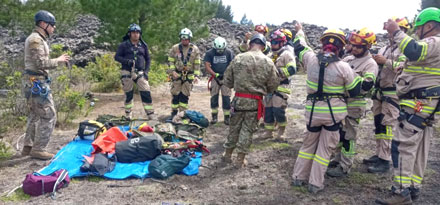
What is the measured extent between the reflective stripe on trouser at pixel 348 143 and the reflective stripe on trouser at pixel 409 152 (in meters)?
0.92

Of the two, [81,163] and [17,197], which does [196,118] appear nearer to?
[81,163]

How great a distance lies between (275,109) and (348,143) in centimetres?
198

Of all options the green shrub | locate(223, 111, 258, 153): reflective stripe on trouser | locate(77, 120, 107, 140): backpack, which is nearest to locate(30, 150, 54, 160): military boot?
locate(77, 120, 107, 140): backpack

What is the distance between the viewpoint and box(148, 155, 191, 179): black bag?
193 inches

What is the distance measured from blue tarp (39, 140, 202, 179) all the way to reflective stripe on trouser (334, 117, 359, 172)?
7.67 feet

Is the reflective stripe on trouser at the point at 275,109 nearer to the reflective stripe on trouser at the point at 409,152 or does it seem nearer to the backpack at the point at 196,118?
the backpack at the point at 196,118

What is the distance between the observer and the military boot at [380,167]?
519 centimetres

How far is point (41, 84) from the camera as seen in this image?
5418 millimetres

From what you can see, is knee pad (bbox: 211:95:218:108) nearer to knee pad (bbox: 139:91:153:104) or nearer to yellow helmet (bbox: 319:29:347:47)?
knee pad (bbox: 139:91:153:104)

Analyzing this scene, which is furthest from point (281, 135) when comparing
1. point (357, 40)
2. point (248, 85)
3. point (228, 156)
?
point (357, 40)

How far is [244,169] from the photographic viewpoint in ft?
17.8

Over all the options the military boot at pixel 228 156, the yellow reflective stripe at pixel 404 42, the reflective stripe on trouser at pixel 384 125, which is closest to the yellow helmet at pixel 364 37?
the yellow reflective stripe at pixel 404 42

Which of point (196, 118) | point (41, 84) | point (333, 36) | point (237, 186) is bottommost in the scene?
point (237, 186)

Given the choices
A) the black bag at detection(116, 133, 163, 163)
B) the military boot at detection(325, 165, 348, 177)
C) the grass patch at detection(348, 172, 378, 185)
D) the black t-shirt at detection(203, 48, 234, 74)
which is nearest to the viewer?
the grass patch at detection(348, 172, 378, 185)
